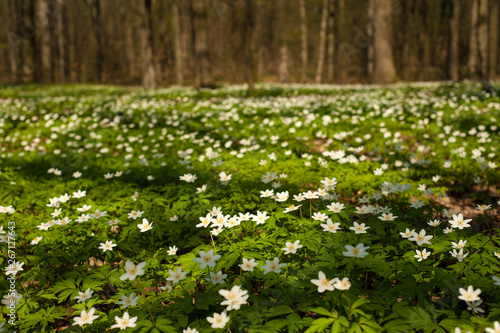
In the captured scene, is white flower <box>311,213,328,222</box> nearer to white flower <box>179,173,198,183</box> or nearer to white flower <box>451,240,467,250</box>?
white flower <box>451,240,467,250</box>

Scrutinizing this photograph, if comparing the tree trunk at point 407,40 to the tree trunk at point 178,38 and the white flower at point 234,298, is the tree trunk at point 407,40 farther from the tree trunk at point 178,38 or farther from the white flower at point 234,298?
the white flower at point 234,298

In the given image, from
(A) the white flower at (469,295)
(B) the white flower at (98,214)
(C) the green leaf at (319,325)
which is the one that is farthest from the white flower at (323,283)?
(B) the white flower at (98,214)

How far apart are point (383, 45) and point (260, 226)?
1446 centimetres

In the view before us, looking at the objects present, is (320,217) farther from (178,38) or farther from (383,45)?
(178,38)

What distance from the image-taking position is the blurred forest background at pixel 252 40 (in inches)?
592

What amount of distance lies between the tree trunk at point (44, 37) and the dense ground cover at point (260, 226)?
15918 millimetres

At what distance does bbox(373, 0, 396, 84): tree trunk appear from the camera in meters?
13.6

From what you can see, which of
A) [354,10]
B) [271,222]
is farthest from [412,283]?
[354,10]

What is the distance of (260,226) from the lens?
8.72 feet

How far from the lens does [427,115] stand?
6465 mm

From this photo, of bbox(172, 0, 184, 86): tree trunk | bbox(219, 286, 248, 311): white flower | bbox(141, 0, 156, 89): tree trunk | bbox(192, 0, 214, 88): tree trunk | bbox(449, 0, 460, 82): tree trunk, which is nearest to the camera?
bbox(219, 286, 248, 311): white flower

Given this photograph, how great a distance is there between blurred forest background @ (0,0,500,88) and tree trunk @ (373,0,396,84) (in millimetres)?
41

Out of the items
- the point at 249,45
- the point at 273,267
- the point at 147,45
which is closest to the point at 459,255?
the point at 273,267

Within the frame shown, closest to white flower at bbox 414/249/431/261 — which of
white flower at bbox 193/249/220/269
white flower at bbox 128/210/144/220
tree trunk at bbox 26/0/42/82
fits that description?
white flower at bbox 193/249/220/269
